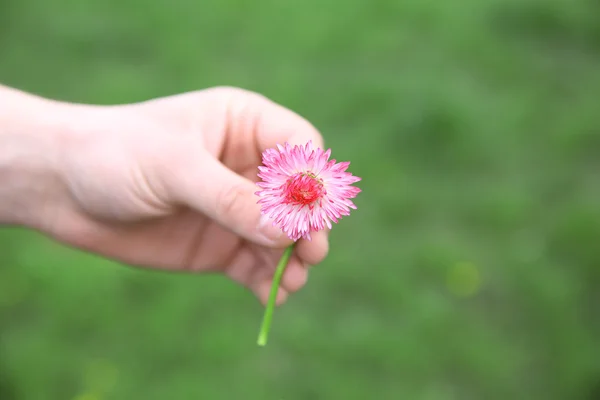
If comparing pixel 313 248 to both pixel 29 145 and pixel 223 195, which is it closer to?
pixel 223 195

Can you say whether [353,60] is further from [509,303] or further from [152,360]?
→ [152,360]

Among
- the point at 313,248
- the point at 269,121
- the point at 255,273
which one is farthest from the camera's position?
the point at 255,273

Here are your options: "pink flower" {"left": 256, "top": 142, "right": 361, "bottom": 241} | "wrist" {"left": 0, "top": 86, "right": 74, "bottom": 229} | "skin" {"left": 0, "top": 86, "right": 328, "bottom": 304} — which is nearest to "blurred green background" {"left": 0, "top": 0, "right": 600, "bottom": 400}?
"skin" {"left": 0, "top": 86, "right": 328, "bottom": 304}

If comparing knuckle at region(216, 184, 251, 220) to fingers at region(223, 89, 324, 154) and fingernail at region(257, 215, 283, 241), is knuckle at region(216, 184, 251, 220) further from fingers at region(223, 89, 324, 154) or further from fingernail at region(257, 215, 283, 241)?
fingers at region(223, 89, 324, 154)

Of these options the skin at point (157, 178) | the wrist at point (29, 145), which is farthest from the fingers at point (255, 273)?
the wrist at point (29, 145)

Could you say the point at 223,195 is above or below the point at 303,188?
below

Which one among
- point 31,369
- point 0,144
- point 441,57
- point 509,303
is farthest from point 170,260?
point 441,57

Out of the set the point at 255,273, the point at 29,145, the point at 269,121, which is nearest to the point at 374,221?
the point at 255,273
